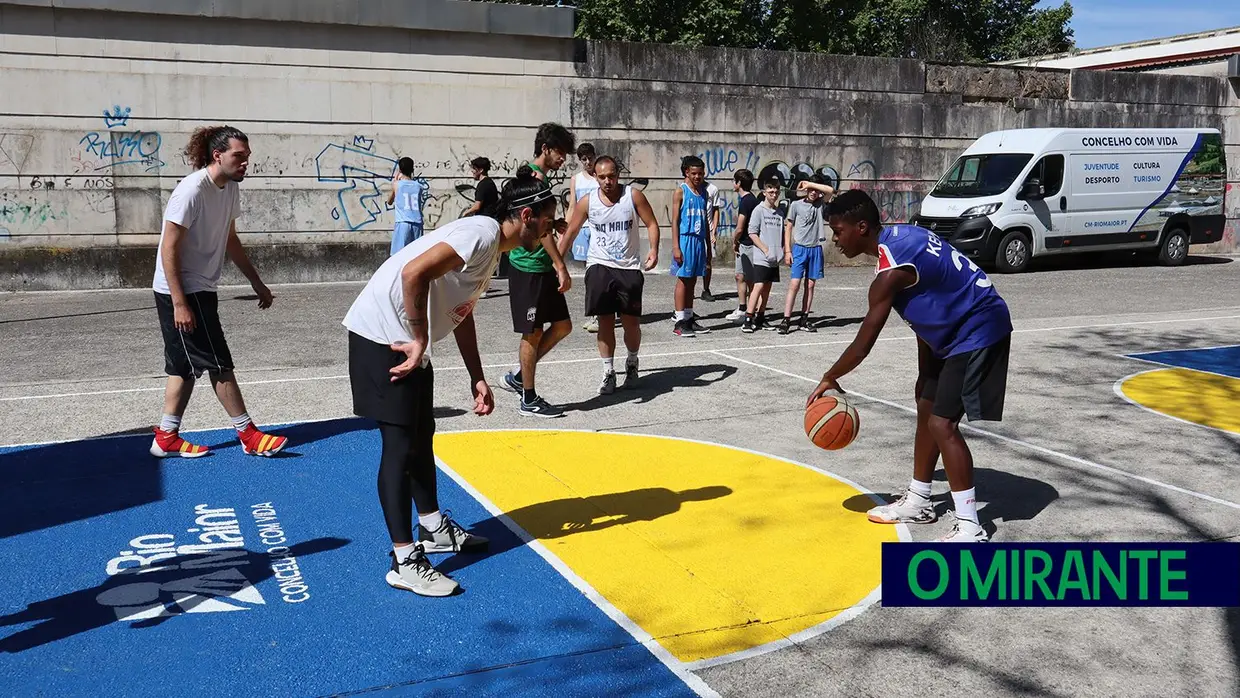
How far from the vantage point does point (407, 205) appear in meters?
14.4

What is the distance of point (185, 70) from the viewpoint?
16375 millimetres

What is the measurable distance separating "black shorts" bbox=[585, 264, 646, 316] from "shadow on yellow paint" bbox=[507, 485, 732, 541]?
2823 mm

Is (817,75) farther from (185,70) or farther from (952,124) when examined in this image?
(185,70)

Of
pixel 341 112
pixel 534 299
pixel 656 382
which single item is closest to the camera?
pixel 534 299

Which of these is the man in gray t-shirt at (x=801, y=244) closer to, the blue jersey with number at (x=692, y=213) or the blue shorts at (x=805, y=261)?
the blue shorts at (x=805, y=261)

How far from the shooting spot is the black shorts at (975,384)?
5348mm

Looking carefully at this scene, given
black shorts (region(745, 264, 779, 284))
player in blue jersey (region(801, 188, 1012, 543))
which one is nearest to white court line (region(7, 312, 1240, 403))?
black shorts (region(745, 264, 779, 284))

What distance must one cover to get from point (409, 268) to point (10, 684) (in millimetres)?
2148

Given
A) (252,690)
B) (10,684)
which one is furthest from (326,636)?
(10,684)

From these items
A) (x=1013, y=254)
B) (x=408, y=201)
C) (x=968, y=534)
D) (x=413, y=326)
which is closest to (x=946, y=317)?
(x=968, y=534)

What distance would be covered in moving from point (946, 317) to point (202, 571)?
3755 millimetres

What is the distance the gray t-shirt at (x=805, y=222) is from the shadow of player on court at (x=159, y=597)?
8055mm

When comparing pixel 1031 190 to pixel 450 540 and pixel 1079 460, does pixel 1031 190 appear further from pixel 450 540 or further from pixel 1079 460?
pixel 450 540

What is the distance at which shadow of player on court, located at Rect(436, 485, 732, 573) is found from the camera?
5660 mm
